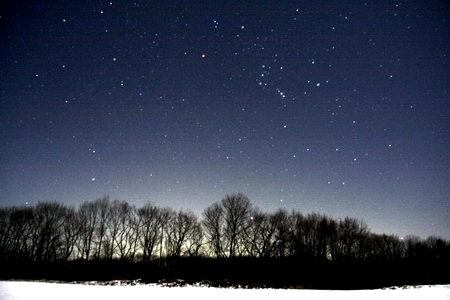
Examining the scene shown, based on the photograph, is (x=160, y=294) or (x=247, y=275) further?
(x=247, y=275)

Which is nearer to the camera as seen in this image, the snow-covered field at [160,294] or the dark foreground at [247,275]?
the snow-covered field at [160,294]

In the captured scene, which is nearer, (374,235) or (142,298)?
(142,298)

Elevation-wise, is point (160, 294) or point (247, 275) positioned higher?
point (160, 294)

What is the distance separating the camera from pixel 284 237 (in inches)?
2926

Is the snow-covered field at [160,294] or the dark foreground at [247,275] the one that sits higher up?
the snow-covered field at [160,294]

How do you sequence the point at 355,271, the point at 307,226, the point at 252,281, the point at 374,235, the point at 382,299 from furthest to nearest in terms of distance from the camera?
the point at 374,235
the point at 307,226
the point at 355,271
the point at 252,281
the point at 382,299

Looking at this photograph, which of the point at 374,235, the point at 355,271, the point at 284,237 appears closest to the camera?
the point at 355,271

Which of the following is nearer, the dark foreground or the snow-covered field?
the snow-covered field

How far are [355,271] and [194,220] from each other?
39.3 m

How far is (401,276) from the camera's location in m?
49.6

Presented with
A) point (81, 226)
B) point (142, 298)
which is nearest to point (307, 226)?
point (81, 226)

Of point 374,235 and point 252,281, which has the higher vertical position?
point 374,235

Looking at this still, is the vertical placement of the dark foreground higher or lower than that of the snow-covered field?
lower

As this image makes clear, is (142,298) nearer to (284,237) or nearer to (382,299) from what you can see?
(382,299)
